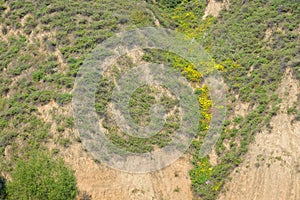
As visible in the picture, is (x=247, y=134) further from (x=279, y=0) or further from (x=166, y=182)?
(x=279, y=0)

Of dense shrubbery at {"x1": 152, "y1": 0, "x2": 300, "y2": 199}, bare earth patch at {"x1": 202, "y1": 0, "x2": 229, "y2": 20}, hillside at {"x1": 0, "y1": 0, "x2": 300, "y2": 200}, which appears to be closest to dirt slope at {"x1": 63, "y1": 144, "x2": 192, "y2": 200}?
hillside at {"x1": 0, "y1": 0, "x2": 300, "y2": 200}

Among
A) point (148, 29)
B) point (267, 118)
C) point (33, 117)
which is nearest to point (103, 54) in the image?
point (148, 29)

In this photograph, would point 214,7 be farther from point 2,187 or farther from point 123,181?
point 2,187

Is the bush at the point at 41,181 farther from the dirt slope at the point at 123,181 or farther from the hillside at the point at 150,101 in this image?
the dirt slope at the point at 123,181

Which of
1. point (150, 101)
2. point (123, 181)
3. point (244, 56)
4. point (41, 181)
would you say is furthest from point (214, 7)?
point (41, 181)

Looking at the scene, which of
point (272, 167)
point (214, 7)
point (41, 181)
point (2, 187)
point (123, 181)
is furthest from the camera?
point (214, 7)

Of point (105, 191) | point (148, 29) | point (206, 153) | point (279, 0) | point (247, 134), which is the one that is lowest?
point (105, 191)
